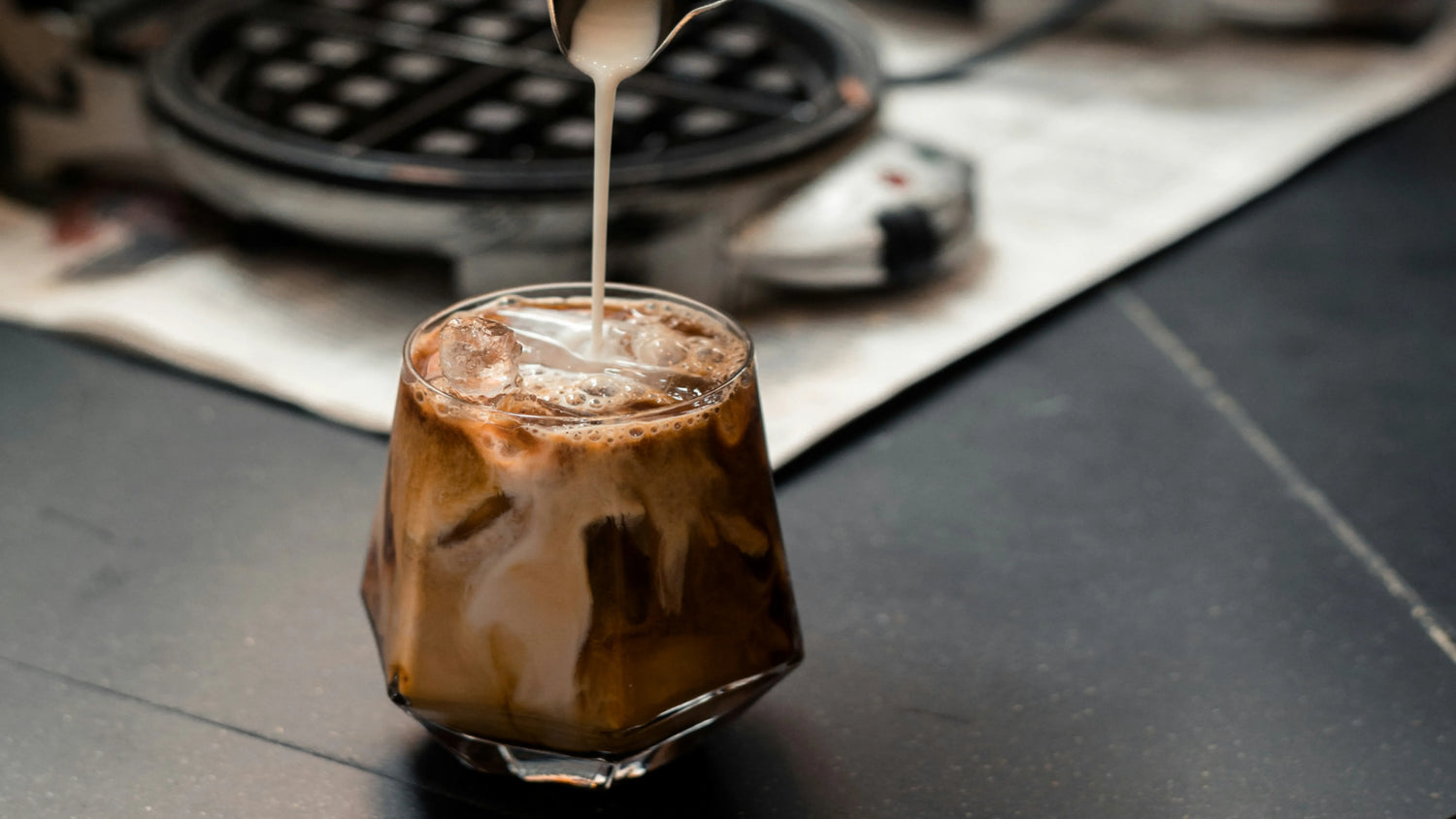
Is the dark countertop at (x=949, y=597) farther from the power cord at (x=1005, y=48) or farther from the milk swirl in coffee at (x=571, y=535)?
the power cord at (x=1005, y=48)

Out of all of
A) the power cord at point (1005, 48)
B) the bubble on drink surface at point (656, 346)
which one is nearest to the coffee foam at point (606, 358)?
the bubble on drink surface at point (656, 346)

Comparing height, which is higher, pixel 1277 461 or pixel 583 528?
pixel 583 528

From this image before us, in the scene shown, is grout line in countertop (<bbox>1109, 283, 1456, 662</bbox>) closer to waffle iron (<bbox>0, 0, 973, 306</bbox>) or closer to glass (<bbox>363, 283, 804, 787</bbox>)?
waffle iron (<bbox>0, 0, 973, 306</bbox>)

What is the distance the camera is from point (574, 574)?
460 millimetres

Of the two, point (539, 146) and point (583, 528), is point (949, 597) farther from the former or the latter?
point (539, 146)

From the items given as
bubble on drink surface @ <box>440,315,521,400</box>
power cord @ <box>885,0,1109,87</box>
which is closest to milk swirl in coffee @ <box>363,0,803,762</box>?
bubble on drink surface @ <box>440,315,521,400</box>

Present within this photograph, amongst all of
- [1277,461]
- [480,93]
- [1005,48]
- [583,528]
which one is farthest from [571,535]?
[1005,48]

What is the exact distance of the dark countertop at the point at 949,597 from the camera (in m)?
0.52

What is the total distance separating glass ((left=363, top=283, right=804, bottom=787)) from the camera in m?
0.45

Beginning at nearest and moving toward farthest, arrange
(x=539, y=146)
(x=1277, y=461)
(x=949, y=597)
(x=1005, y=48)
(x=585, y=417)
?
(x=585, y=417), (x=949, y=597), (x=1277, y=461), (x=539, y=146), (x=1005, y=48)

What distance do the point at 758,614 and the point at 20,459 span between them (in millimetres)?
439

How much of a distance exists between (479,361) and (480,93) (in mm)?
595

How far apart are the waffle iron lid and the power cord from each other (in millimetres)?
286

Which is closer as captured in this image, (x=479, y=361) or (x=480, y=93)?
(x=479, y=361)
